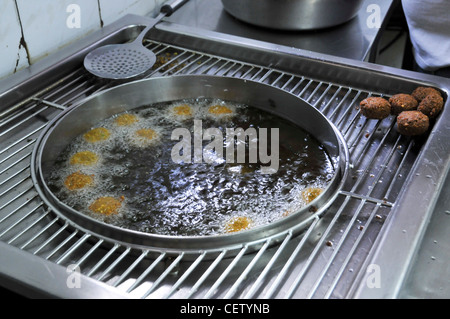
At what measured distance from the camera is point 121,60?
4.98 feet

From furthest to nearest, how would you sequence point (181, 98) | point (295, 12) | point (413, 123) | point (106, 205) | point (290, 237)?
point (295, 12), point (181, 98), point (413, 123), point (106, 205), point (290, 237)

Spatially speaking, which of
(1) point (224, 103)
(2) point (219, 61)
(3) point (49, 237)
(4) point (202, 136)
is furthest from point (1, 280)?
(2) point (219, 61)

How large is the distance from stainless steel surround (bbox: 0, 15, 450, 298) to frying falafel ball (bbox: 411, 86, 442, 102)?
0.16 ft

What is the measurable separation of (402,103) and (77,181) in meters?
0.86

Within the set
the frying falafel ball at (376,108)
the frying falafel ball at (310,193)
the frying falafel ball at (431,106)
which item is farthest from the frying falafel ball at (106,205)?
the frying falafel ball at (431,106)

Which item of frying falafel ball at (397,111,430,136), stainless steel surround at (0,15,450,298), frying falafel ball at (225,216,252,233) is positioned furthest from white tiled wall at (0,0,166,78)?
frying falafel ball at (397,111,430,136)

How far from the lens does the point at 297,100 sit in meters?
1.35

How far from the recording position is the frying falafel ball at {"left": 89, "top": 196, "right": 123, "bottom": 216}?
107cm

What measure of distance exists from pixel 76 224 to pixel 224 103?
2.08ft

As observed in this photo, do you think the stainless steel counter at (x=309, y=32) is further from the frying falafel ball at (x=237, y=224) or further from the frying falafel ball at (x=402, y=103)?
the frying falafel ball at (x=237, y=224)

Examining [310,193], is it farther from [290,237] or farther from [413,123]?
[413,123]

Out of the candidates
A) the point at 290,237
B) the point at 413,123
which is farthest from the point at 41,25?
the point at 413,123

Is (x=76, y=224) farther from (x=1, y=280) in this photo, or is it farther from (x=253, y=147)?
→ (x=253, y=147)
